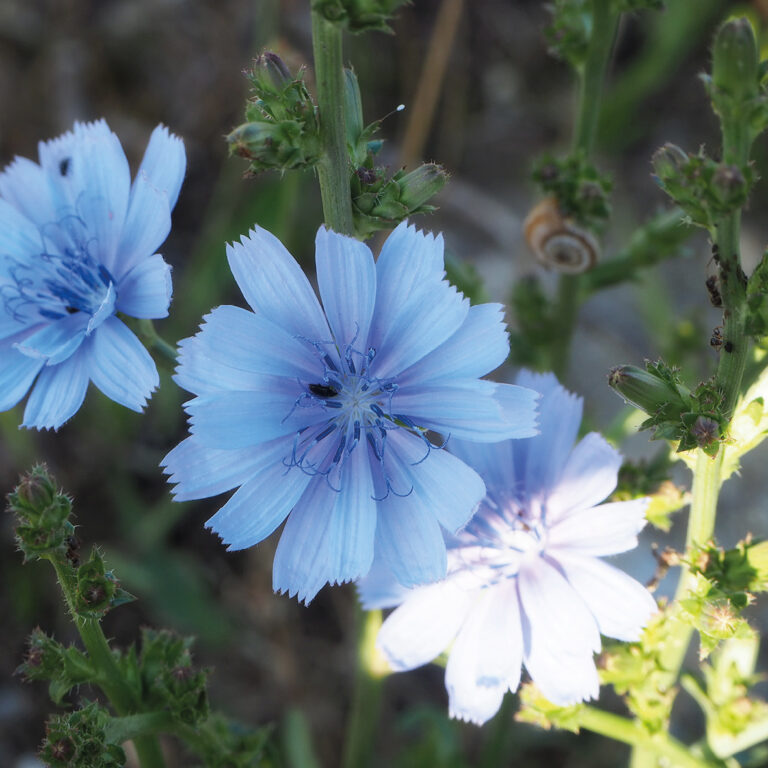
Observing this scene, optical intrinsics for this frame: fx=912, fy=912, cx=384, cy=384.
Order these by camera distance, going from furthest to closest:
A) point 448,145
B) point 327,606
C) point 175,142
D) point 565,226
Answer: point 448,145, point 327,606, point 565,226, point 175,142

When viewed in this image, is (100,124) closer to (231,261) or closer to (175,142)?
(175,142)

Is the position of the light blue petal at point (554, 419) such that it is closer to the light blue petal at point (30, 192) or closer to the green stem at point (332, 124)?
the green stem at point (332, 124)

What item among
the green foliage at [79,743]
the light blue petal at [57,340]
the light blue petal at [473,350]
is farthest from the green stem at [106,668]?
the light blue petal at [473,350]

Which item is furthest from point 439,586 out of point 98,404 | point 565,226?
point 98,404

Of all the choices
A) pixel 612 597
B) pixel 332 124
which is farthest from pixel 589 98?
pixel 612 597

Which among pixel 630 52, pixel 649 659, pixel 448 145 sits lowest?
pixel 649 659

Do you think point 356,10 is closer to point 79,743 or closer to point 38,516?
point 38,516
